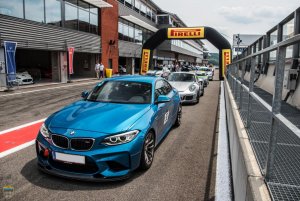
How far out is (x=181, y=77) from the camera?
12711 mm

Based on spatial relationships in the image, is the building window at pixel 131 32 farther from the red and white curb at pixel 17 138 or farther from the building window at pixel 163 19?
the red and white curb at pixel 17 138

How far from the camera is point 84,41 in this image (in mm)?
26266

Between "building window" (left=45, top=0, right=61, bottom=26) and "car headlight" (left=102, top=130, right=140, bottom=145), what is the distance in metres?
19.7

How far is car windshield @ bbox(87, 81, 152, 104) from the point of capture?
5.19 metres

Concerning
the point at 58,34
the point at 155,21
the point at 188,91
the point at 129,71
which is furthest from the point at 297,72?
the point at 155,21

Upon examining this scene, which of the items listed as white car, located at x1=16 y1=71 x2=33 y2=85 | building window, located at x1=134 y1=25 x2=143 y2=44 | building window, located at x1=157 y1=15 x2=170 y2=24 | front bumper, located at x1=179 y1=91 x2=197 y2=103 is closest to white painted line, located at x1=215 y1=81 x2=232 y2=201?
front bumper, located at x1=179 y1=91 x2=197 y2=103

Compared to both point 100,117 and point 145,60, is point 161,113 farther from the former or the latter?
point 145,60

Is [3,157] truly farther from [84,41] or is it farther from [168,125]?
[84,41]

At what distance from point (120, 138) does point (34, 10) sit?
61.0 feet

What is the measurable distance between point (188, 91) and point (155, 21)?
44.9 metres

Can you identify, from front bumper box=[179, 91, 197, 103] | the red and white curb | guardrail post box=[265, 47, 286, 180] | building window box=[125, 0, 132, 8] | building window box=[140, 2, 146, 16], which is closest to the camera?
guardrail post box=[265, 47, 286, 180]

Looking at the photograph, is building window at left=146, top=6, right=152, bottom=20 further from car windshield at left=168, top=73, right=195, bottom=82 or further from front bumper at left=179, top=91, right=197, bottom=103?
front bumper at left=179, top=91, right=197, bottom=103

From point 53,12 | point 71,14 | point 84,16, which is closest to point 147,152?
point 53,12

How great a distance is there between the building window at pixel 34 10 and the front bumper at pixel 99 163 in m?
17.5
